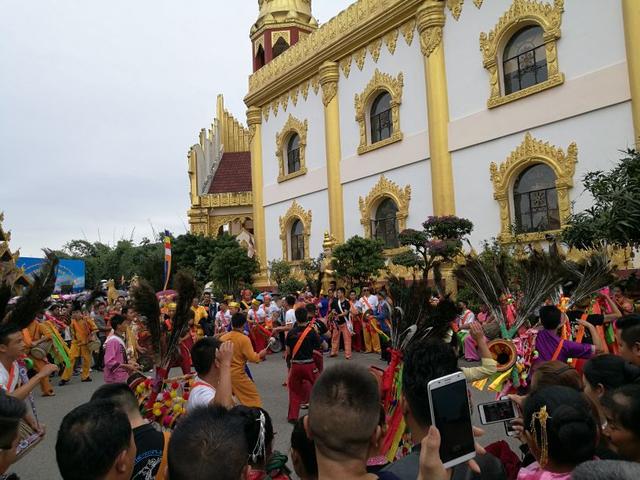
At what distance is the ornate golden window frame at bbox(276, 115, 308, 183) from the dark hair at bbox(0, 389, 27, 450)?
2275 centimetres

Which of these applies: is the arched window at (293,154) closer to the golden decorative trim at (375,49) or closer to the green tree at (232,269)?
the green tree at (232,269)

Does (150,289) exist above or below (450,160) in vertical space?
below

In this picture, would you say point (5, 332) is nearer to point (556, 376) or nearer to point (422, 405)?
point (422, 405)

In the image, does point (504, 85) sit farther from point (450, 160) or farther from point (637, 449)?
point (637, 449)

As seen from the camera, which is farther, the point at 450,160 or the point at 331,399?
the point at 450,160

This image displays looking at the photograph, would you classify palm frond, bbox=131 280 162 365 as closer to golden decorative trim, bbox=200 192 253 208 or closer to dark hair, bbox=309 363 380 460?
dark hair, bbox=309 363 380 460

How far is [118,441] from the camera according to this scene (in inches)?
84.8

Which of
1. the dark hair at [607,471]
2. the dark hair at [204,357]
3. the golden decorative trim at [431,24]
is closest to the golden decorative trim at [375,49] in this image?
the golden decorative trim at [431,24]

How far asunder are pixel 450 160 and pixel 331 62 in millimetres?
7946

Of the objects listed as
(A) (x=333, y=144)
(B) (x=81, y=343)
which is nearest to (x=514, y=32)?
(A) (x=333, y=144)

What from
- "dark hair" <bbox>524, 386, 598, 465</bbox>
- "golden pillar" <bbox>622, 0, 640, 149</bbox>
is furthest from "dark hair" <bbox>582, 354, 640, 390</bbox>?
"golden pillar" <bbox>622, 0, 640, 149</bbox>

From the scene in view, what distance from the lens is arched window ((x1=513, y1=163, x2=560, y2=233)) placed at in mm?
15414

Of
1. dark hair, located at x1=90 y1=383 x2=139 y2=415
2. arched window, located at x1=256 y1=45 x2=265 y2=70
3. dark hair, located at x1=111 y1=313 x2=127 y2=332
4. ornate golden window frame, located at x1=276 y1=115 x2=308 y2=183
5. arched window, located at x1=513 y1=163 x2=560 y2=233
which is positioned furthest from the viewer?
arched window, located at x1=256 y1=45 x2=265 y2=70

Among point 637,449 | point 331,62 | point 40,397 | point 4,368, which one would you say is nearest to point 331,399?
point 637,449
